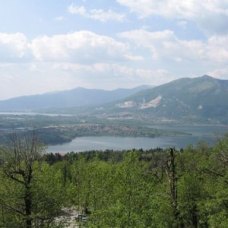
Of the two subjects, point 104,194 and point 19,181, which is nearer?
point 19,181

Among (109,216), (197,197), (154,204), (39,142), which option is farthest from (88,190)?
(109,216)

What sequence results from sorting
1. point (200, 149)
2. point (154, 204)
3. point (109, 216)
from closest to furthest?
point (109, 216)
point (154, 204)
point (200, 149)

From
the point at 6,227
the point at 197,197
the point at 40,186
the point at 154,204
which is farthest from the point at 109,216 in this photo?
the point at 197,197

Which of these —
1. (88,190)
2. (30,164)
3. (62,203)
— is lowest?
(88,190)

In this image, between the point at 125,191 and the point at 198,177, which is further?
the point at 198,177

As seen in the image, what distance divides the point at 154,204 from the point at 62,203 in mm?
10514

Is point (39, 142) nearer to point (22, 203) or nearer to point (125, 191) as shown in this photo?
point (22, 203)

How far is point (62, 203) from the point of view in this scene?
37.7 meters

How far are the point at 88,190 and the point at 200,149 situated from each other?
2586 cm

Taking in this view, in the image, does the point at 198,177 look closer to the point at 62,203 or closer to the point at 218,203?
the point at 218,203

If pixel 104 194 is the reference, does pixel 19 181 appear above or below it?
above

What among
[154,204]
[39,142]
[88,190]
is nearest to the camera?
[39,142]

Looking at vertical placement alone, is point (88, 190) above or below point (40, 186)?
below

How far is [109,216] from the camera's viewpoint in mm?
31047
